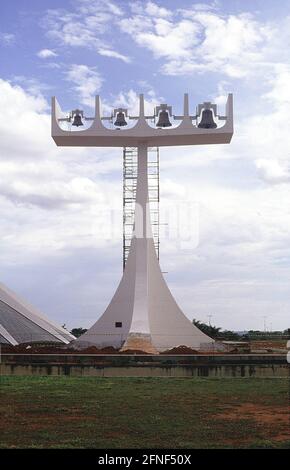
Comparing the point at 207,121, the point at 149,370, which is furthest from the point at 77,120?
the point at 149,370

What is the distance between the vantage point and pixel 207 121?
22.0m

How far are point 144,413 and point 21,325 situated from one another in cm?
1465

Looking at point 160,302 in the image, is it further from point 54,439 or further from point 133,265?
point 54,439

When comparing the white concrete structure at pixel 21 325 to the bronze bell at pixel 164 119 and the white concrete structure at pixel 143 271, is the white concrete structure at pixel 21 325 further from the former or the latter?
the bronze bell at pixel 164 119

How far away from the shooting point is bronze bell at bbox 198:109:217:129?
72.2 feet

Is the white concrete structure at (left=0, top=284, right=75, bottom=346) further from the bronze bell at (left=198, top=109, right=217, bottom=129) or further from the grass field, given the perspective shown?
the bronze bell at (left=198, top=109, right=217, bottom=129)

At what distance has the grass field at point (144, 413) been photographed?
7.89 meters

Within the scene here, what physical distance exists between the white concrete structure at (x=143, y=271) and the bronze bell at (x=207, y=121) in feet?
1.18

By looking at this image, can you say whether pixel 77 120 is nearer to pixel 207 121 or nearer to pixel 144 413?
pixel 207 121

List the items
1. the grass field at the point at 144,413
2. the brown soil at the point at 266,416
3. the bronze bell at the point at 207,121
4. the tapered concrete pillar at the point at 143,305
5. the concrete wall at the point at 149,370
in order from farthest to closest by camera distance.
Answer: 1. the bronze bell at the point at 207,121
2. the tapered concrete pillar at the point at 143,305
3. the concrete wall at the point at 149,370
4. the brown soil at the point at 266,416
5. the grass field at the point at 144,413

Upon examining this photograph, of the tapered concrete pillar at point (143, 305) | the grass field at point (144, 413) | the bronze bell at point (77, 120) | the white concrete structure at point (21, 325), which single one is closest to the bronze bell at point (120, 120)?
the tapered concrete pillar at point (143, 305)

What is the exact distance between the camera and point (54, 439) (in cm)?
789

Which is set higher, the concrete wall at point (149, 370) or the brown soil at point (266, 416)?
the concrete wall at point (149, 370)

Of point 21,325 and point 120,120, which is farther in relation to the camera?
point 21,325
